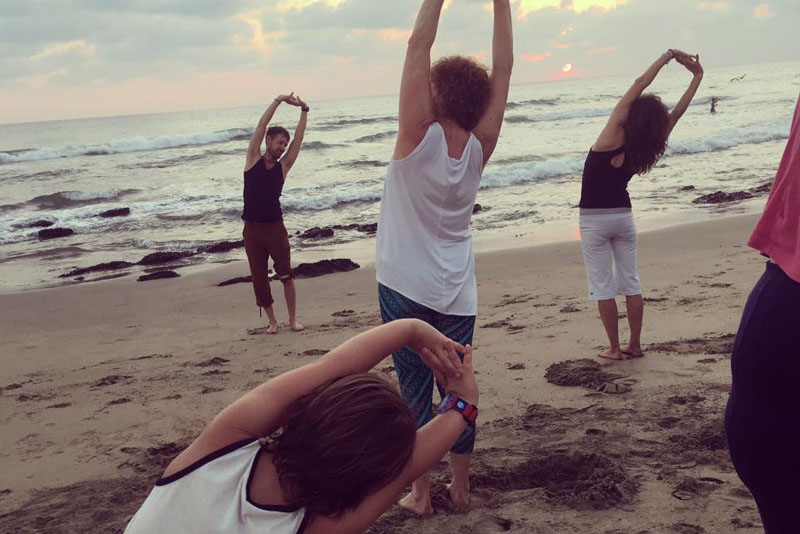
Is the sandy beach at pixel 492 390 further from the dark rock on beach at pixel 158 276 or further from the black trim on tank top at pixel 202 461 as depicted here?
the black trim on tank top at pixel 202 461

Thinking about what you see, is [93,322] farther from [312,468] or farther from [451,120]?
[312,468]

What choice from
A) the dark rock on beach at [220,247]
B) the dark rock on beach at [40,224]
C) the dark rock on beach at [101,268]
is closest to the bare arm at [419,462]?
the dark rock on beach at [101,268]

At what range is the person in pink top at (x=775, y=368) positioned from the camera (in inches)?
61.9

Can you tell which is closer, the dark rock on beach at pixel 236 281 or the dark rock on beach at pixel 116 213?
the dark rock on beach at pixel 236 281

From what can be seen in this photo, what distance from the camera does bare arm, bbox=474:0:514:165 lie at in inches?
122

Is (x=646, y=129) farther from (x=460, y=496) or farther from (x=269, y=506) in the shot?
(x=269, y=506)

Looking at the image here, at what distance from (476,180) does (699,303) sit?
4.00 m

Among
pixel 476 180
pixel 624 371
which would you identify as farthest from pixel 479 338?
pixel 476 180

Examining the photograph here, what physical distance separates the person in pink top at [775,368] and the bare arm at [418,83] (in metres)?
1.45

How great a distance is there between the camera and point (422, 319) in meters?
3.17

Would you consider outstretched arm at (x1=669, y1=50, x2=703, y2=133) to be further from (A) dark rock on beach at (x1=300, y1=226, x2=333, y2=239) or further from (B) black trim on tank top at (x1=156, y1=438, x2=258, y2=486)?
(A) dark rock on beach at (x1=300, y1=226, x2=333, y2=239)

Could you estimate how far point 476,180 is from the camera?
10.3 ft

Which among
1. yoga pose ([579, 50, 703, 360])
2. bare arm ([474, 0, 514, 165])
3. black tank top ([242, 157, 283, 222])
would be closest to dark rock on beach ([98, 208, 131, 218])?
black tank top ([242, 157, 283, 222])

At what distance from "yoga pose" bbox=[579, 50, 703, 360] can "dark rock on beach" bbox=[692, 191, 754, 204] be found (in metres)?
8.58
